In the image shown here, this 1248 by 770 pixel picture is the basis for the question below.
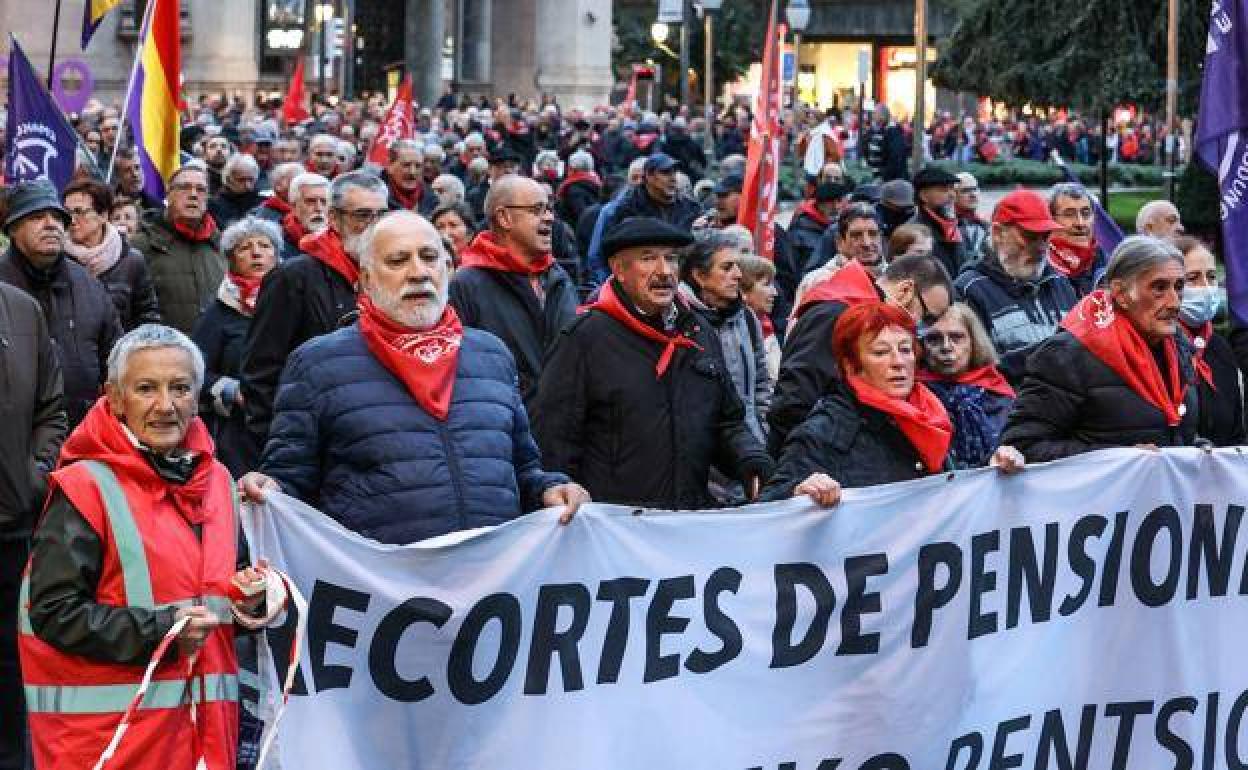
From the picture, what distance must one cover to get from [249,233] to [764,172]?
4.91 m

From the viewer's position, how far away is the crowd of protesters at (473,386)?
5684mm

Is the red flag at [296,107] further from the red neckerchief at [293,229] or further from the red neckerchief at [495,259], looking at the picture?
the red neckerchief at [495,259]

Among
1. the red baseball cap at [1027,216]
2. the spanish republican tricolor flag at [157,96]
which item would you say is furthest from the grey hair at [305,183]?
the red baseball cap at [1027,216]

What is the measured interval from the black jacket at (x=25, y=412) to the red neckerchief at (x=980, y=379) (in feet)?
9.02

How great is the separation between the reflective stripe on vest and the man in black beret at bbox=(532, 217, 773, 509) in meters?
2.18

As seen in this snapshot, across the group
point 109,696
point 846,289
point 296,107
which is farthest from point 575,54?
point 109,696

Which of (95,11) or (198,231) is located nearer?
(198,231)

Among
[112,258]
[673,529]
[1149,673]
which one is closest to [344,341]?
[673,529]

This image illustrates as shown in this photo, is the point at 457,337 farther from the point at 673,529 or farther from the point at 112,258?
the point at 112,258

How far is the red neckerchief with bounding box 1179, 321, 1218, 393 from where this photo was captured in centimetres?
834

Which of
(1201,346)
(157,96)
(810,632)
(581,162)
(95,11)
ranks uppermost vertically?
(95,11)

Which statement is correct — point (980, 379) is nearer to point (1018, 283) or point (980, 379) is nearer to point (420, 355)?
point (1018, 283)

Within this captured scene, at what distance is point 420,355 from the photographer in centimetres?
649

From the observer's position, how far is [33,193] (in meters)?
9.09
